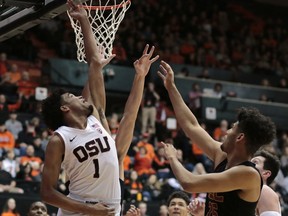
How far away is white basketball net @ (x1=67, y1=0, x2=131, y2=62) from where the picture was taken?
691 cm

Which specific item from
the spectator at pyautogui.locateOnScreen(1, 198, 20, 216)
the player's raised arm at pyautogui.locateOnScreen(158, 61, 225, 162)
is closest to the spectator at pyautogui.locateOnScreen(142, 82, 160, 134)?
the spectator at pyautogui.locateOnScreen(1, 198, 20, 216)

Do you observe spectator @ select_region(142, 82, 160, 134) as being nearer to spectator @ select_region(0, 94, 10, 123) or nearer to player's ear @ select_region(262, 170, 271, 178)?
spectator @ select_region(0, 94, 10, 123)

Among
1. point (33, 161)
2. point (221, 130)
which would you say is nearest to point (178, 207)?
point (33, 161)

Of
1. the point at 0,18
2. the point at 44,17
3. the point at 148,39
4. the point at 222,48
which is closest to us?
the point at 44,17

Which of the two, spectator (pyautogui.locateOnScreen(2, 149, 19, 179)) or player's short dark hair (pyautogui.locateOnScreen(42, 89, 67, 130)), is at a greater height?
player's short dark hair (pyautogui.locateOnScreen(42, 89, 67, 130))

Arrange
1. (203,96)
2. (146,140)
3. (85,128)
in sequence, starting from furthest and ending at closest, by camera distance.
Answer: (203,96) → (146,140) → (85,128)

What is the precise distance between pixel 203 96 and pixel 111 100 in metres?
2.50

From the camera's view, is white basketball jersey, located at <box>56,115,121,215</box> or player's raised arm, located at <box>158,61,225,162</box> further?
player's raised arm, located at <box>158,61,225,162</box>

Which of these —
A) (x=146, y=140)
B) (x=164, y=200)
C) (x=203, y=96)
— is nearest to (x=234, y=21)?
(x=203, y=96)

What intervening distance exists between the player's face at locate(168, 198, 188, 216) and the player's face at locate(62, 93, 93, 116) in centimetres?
208

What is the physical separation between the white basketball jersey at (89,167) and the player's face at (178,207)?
6.37 feet

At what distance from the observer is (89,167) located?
4668mm

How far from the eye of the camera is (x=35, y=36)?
62.5 feet

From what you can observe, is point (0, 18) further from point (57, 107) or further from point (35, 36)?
point (35, 36)
